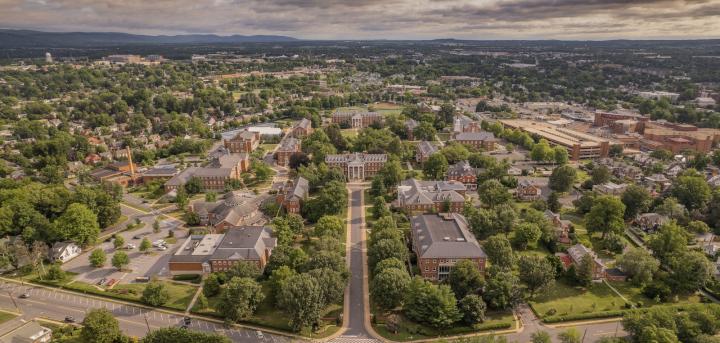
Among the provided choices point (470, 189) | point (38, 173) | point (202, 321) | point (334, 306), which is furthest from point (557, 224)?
point (38, 173)

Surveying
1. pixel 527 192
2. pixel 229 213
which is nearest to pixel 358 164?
pixel 229 213

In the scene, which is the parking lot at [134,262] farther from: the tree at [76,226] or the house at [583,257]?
the house at [583,257]

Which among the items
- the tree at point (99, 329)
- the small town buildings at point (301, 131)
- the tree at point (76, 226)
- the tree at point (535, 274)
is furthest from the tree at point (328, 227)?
the small town buildings at point (301, 131)

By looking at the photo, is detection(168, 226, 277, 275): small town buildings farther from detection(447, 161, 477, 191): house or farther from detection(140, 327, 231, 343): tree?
detection(447, 161, 477, 191): house

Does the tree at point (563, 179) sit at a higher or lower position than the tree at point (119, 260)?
higher

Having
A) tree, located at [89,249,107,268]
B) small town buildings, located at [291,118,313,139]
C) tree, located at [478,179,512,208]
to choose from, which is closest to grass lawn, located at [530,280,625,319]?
tree, located at [478,179,512,208]

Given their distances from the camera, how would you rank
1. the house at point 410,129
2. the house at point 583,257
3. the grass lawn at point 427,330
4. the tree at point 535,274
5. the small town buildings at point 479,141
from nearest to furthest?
the grass lawn at point 427,330 → the tree at point 535,274 → the house at point 583,257 → the small town buildings at point 479,141 → the house at point 410,129

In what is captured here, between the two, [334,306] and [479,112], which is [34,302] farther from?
[479,112]
